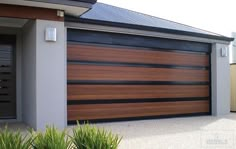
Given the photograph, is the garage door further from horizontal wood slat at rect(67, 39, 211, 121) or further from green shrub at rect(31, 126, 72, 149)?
green shrub at rect(31, 126, 72, 149)

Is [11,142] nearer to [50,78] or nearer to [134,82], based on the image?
[50,78]

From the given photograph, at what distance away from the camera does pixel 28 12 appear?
21.0ft

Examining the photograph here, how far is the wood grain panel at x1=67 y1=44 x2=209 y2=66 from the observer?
773 centimetres

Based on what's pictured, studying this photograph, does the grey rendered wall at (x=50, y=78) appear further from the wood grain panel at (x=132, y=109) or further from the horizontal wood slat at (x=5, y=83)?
the horizontal wood slat at (x=5, y=83)

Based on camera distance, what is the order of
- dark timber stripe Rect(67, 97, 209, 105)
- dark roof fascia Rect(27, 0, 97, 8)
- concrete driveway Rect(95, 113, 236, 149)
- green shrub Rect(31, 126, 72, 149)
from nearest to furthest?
green shrub Rect(31, 126, 72, 149) < concrete driveway Rect(95, 113, 236, 149) < dark roof fascia Rect(27, 0, 97, 8) < dark timber stripe Rect(67, 97, 209, 105)

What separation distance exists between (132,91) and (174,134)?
Result: 251 centimetres

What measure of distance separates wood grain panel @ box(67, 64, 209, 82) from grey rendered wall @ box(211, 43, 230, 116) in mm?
363

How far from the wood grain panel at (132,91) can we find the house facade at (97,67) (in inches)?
1.1

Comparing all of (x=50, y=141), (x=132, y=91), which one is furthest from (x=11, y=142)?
(x=132, y=91)

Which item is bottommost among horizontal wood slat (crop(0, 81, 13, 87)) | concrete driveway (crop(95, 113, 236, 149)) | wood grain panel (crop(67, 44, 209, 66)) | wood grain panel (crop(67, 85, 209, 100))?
concrete driveway (crop(95, 113, 236, 149))

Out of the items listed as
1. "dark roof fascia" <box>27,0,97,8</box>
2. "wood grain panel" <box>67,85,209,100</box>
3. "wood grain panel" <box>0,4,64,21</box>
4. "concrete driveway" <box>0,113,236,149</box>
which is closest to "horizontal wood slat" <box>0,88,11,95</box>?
"concrete driveway" <box>0,113,236,149</box>

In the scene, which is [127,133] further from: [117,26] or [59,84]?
[117,26]

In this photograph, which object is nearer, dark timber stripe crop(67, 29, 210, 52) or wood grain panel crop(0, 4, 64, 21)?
wood grain panel crop(0, 4, 64, 21)

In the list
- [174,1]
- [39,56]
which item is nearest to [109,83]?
[39,56]
